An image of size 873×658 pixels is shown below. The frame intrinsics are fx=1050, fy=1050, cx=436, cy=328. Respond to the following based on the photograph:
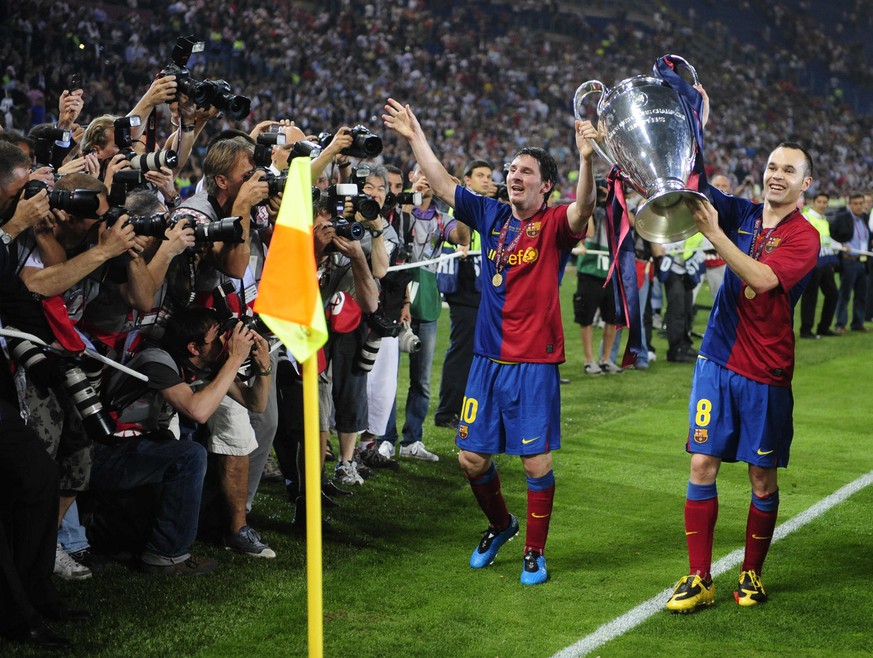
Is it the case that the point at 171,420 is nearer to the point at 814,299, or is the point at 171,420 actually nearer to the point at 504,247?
the point at 504,247

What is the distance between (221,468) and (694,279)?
8212 mm

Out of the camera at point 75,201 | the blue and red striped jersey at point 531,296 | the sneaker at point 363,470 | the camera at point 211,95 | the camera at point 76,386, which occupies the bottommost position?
the sneaker at point 363,470

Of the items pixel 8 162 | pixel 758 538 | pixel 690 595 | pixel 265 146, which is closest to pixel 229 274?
pixel 265 146

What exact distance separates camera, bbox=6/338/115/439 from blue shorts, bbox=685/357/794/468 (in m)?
2.59

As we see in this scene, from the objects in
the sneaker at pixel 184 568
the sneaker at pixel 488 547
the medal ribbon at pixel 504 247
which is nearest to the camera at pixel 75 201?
the sneaker at pixel 184 568

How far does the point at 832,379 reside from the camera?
11305 mm

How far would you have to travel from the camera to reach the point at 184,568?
502 cm

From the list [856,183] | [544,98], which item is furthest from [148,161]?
[856,183]

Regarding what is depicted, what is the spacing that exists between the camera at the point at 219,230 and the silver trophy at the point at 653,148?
5.32 ft

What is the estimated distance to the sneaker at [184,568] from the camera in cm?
499

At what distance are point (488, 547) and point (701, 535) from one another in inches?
43.6

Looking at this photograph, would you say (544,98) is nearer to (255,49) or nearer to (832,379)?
(255,49)

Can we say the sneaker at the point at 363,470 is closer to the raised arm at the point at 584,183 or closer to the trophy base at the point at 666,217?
the raised arm at the point at 584,183

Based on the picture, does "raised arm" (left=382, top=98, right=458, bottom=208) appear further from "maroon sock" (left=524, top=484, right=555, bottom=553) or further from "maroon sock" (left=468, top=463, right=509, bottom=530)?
"maroon sock" (left=524, top=484, right=555, bottom=553)
